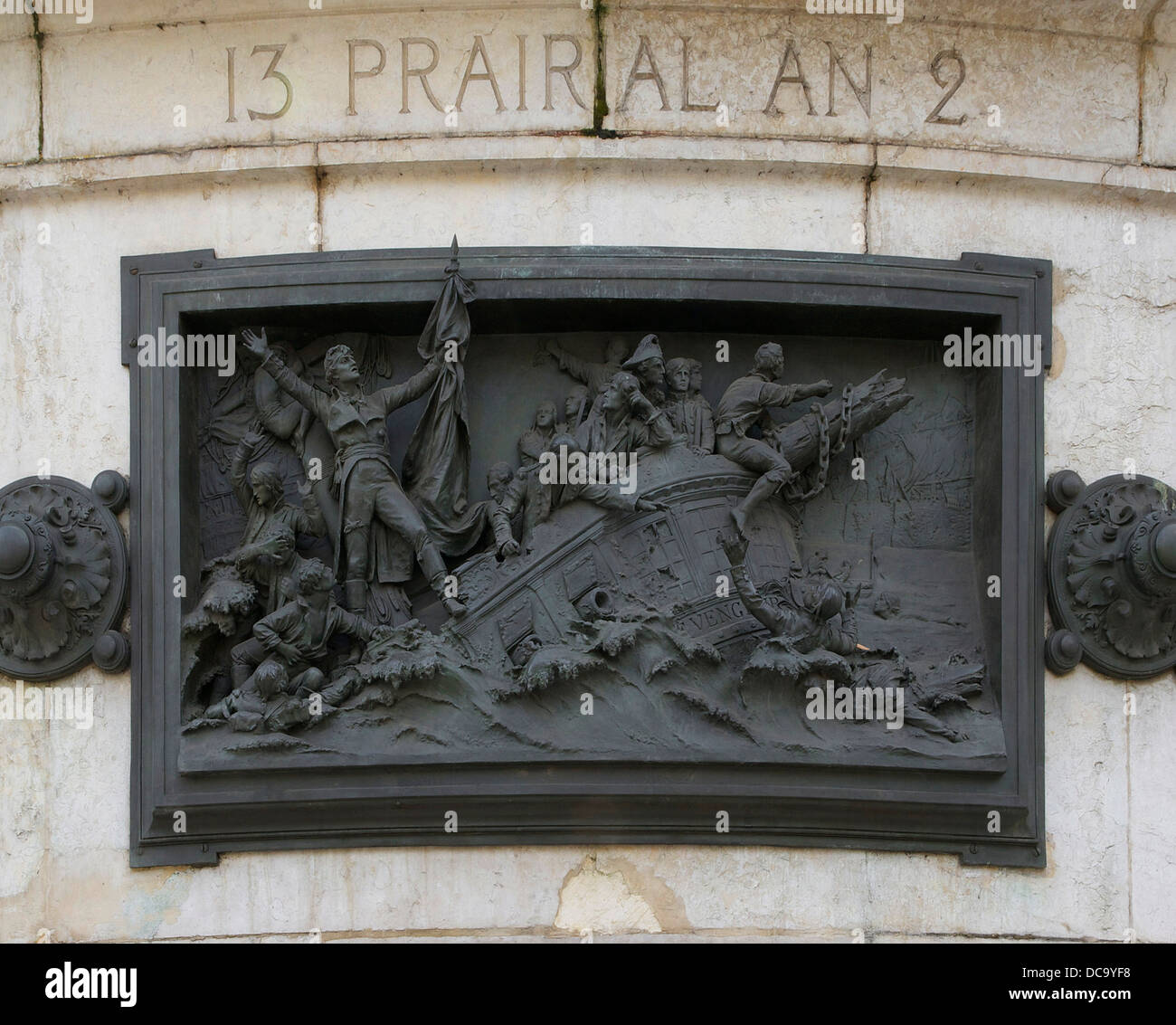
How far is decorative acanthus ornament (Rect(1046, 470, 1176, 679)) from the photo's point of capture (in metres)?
9.71

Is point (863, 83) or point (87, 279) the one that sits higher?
point (863, 83)

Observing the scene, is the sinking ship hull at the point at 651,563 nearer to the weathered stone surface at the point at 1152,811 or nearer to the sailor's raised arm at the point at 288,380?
the sailor's raised arm at the point at 288,380

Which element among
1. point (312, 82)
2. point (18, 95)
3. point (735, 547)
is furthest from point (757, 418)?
point (18, 95)

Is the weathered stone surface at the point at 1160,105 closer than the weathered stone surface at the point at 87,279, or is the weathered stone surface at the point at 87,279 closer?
the weathered stone surface at the point at 87,279

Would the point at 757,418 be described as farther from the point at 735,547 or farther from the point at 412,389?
the point at 412,389

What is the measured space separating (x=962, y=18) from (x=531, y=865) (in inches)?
207

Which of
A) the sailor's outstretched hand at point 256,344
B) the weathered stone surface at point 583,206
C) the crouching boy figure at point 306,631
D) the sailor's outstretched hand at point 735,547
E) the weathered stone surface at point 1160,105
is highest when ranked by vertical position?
the weathered stone surface at point 1160,105

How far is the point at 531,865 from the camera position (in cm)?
949

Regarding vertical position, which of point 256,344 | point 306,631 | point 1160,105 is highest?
point 1160,105

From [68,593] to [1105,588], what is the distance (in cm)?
549

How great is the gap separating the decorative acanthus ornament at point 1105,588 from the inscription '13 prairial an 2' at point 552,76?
7.67 feet

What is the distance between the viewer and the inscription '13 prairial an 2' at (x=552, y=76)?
33.2 ft

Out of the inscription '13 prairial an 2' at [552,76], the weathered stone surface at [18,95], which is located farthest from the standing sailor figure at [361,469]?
the weathered stone surface at [18,95]

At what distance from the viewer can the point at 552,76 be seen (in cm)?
1013
